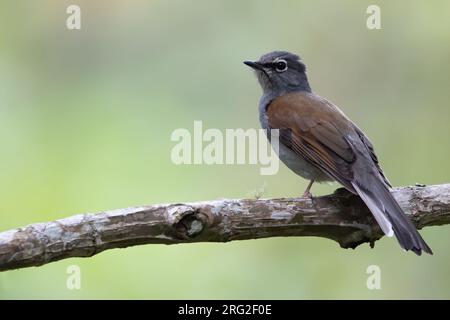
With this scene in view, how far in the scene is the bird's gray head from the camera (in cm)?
568

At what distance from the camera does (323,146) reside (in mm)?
4680

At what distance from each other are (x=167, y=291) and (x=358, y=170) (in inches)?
74.7

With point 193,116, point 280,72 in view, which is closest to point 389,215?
point 280,72

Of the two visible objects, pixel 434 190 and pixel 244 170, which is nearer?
pixel 434 190

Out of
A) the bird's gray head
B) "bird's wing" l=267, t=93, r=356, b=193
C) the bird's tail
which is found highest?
the bird's gray head

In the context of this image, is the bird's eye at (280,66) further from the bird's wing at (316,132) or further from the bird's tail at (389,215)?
the bird's tail at (389,215)

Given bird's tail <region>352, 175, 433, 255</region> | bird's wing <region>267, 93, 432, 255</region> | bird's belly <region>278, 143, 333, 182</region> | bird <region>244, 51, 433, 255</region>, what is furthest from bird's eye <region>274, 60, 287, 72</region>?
bird's tail <region>352, 175, 433, 255</region>

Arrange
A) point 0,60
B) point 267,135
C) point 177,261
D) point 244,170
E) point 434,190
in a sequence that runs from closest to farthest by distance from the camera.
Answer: point 434,190
point 267,135
point 177,261
point 244,170
point 0,60

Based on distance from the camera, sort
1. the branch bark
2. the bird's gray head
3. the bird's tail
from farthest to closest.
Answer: the bird's gray head < the bird's tail < the branch bark

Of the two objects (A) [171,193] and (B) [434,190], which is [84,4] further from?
A: (B) [434,190]

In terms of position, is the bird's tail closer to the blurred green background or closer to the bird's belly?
the bird's belly

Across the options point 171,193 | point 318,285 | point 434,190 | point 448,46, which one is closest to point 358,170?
point 434,190

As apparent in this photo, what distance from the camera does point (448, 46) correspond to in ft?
23.9

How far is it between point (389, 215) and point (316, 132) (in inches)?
35.6
